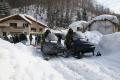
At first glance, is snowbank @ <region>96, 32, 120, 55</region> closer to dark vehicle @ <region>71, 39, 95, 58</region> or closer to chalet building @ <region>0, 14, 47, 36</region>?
dark vehicle @ <region>71, 39, 95, 58</region>

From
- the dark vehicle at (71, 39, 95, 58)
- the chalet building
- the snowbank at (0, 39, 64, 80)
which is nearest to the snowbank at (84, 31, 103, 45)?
the dark vehicle at (71, 39, 95, 58)

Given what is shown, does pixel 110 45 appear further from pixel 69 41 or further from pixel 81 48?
pixel 69 41

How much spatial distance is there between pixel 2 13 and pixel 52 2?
144ft

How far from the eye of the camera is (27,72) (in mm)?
8078

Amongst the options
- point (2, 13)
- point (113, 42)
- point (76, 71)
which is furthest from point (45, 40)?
point (2, 13)

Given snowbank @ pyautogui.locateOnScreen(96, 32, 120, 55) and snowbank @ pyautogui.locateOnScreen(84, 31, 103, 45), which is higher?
snowbank @ pyautogui.locateOnScreen(96, 32, 120, 55)

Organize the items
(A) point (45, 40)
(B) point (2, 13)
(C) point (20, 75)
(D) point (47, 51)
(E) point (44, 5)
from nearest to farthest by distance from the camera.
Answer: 1. (C) point (20, 75)
2. (D) point (47, 51)
3. (A) point (45, 40)
4. (B) point (2, 13)
5. (E) point (44, 5)

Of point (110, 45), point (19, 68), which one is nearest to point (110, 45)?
point (110, 45)

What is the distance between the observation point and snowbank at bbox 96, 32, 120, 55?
17.3 metres

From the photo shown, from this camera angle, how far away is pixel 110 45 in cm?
1834

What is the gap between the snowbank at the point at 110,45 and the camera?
680 inches

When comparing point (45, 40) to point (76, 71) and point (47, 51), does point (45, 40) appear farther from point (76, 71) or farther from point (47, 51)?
point (76, 71)

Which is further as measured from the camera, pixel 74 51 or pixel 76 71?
pixel 74 51

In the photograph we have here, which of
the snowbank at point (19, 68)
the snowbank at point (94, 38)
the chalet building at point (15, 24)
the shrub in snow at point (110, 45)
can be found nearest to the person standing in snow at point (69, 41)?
the shrub in snow at point (110, 45)
